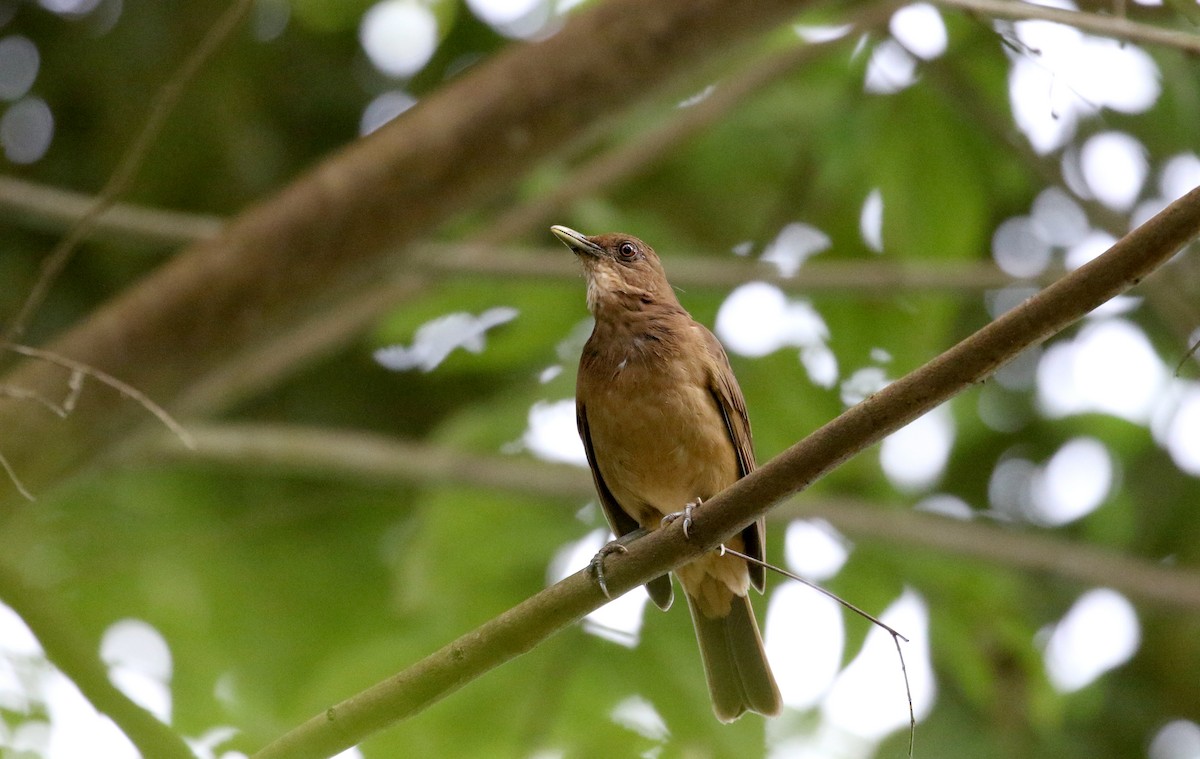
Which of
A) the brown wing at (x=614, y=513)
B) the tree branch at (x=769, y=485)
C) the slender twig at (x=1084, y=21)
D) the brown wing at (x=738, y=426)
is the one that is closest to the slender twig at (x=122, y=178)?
the tree branch at (x=769, y=485)

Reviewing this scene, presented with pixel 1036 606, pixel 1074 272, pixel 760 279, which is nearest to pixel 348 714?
pixel 1074 272

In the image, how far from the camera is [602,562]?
3.06 metres

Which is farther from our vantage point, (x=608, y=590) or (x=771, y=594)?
(x=771, y=594)

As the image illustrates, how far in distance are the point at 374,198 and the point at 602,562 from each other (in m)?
1.93

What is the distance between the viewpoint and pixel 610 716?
17.3 ft

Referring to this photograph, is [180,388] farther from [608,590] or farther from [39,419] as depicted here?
[608,590]

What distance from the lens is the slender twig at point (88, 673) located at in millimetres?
2512

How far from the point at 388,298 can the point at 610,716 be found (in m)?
2.09

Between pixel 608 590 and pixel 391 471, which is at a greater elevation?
pixel 391 471

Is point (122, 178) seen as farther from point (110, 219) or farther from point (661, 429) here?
point (661, 429)

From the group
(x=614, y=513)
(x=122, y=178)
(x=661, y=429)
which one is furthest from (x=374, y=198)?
(x=614, y=513)

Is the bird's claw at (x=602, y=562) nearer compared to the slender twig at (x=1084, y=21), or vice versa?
the bird's claw at (x=602, y=562)

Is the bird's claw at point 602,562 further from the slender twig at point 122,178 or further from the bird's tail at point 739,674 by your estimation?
the slender twig at point 122,178

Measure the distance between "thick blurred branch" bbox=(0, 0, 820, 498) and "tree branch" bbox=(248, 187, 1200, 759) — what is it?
185 cm
